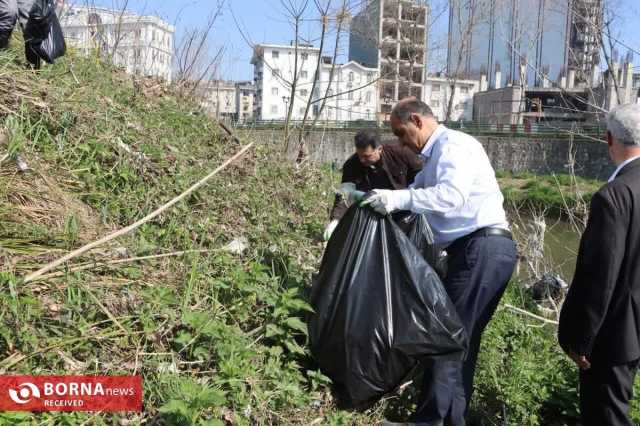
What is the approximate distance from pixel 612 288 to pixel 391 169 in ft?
6.76

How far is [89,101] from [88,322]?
7.71ft

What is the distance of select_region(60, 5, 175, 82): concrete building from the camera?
7051 millimetres

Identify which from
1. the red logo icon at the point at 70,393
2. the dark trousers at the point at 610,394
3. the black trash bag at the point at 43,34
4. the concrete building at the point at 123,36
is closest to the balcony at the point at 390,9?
the concrete building at the point at 123,36

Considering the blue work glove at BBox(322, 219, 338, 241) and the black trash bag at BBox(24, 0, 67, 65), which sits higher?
the black trash bag at BBox(24, 0, 67, 65)

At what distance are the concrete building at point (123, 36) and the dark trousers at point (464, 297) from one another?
5.39m

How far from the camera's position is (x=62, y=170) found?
3.40 metres

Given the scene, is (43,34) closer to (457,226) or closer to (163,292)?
(163,292)

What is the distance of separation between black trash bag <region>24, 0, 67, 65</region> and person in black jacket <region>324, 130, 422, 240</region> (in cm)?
244

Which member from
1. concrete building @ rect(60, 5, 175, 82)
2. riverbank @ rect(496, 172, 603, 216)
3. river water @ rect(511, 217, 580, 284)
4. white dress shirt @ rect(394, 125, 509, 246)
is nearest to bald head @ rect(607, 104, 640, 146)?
white dress shirt @ rect(394, 125, 509, 246)

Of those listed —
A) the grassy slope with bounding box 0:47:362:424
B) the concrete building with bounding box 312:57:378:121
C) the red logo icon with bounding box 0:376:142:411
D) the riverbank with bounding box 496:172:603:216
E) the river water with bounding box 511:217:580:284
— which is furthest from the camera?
the riverbank with bounding box 496:172:603:216

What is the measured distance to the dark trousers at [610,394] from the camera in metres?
2.16

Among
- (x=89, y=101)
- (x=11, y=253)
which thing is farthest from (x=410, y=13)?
(x=11, y=253)

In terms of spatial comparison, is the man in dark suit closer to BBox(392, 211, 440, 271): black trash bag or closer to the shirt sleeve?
the shirt sleeve

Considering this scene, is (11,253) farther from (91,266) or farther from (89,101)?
(89,101)
